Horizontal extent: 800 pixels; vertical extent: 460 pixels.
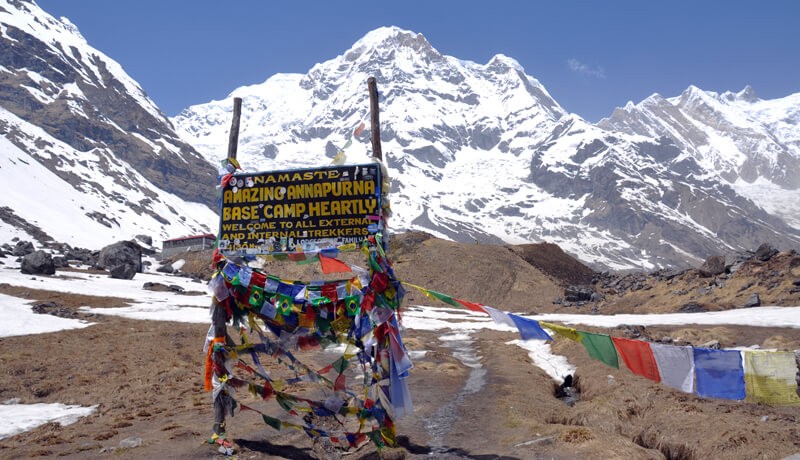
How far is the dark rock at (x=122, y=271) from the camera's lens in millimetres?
66312

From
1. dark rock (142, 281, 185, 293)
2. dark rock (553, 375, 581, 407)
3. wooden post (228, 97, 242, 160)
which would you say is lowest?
dark rock (553, 375, 581, 407)

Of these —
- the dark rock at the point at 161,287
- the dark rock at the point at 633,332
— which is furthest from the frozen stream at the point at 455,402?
the dark rock at the point at 161,287

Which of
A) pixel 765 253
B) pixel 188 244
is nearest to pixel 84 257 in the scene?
pixel 188 244

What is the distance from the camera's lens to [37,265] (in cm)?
5706

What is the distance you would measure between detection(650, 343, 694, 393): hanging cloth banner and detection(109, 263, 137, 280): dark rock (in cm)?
6716

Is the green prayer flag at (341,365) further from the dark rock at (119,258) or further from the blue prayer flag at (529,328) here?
the dark rock at (119,258)

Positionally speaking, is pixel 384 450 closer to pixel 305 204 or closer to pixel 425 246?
pixel 305 204

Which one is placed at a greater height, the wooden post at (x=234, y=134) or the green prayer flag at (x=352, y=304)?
the wooden post at (x=234, y=134)

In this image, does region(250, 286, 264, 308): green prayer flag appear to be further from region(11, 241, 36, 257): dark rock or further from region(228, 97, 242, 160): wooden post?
region(11, 241, 36, 257): dark rock

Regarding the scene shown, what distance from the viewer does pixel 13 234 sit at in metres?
118

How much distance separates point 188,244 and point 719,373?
12638 centimetres

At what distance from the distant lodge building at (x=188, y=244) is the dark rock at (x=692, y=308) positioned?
94989 mm

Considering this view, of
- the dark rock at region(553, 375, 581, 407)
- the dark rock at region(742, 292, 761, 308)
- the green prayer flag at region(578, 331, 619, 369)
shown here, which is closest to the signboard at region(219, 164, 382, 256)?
the green prayer flag at region(578, 331, 619, 369)

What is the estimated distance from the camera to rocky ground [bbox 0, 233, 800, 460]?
12001 mm
